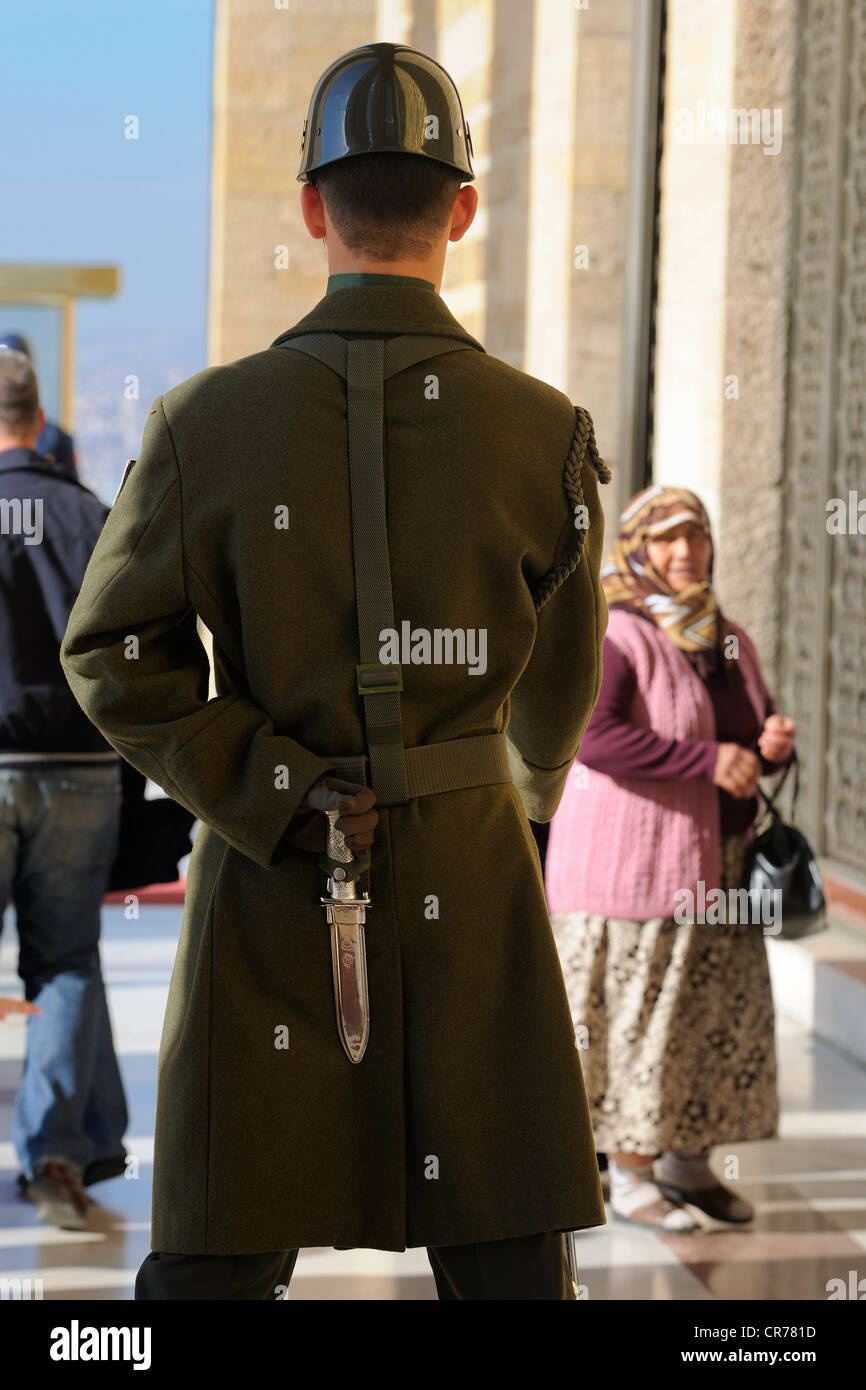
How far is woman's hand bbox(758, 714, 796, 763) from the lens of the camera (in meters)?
3.88

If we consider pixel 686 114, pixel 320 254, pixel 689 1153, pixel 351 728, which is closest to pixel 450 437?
pixel 351 728

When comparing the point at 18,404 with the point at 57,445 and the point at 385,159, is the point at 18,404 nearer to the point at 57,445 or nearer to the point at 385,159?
the point at 57,445

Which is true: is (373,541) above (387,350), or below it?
below

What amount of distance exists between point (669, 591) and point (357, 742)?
2.27 m

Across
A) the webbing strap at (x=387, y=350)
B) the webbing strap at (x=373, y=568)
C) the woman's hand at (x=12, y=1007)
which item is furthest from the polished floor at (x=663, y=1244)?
the webbing strap at (x=387, y=350)

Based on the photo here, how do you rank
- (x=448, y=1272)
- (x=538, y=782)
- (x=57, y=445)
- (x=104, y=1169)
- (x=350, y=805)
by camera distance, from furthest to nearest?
1. (x=57, y=445)
2. (x=104, y=1169)
3. (x=538, y=782)
4. (x=448, y=1272)
5. (x=350, y=805)

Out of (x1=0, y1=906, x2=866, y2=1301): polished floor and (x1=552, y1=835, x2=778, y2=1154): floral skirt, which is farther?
(x1=552, y1=835, x2=778, y2=1154): floral skirt

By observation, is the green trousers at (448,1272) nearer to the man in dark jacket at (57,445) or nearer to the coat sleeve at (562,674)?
the coat sleeve at (562,674)

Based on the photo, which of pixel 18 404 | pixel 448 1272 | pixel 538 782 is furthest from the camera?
pixel 18 404

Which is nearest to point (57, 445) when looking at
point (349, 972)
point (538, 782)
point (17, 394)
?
point (17, 394)

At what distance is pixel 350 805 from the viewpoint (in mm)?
1729

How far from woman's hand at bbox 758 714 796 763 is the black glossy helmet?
226 cm

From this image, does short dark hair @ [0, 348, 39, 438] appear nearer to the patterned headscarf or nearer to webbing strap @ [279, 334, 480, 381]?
the patterned headscarf

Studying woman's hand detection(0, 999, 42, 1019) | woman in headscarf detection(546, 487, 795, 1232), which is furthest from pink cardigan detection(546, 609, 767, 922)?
woman's hand detection(0, 999, 42, 1019)
